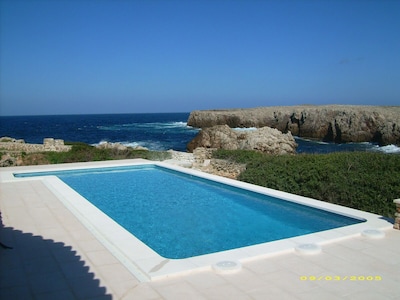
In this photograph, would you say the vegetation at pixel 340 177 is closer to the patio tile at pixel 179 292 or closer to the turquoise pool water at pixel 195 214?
the turquoise pool water at pixel 195 214

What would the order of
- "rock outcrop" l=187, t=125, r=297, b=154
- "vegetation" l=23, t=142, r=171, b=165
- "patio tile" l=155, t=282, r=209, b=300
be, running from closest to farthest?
1. "patio tile" l=155, t=282, r=209, b=300
2. "vegetation" l=23, t=142, r=171, b=165
3. "rock outcrop" l=187, t=125, r=297, b=154

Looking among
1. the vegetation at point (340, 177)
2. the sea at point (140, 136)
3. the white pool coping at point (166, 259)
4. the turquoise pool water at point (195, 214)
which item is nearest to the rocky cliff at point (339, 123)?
the sea at point (140, 136)

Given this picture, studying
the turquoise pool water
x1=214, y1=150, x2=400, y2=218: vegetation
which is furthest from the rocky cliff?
the turquoise pool water

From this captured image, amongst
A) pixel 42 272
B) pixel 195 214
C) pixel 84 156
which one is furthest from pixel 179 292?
pixel 84 156

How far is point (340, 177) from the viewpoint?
7.96 metres

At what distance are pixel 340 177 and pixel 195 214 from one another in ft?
11.0

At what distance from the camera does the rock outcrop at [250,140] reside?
17.8 m

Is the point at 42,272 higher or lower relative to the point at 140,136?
higher

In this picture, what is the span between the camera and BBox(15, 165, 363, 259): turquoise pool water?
18.5 ft

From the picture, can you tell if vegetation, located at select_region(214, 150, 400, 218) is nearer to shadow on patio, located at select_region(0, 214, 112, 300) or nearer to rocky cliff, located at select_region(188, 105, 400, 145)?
shadow on patio, located at select_region(0, 214, 112, 300)

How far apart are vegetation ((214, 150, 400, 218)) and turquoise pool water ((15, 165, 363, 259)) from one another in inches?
40.8

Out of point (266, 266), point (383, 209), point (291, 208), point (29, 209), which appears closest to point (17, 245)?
point (29, 209)

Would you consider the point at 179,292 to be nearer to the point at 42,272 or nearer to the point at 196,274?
the point at 196,274

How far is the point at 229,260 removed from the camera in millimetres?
4191
